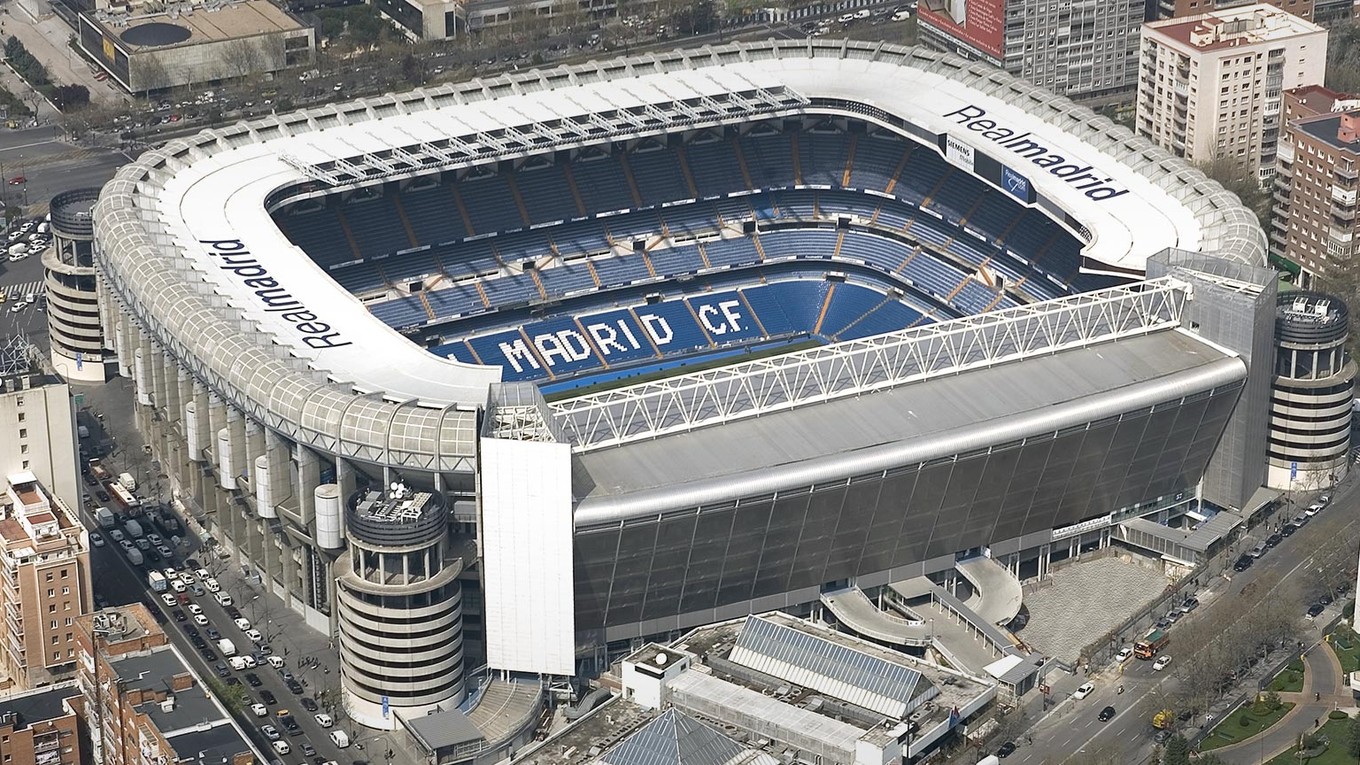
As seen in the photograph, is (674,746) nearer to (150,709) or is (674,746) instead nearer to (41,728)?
(150,709)

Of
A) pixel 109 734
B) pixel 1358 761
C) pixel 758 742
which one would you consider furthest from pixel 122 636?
pixel 1358 761

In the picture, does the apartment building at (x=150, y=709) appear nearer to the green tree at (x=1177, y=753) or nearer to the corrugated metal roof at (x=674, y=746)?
the corrugated metal roof at (x=674, y=746)

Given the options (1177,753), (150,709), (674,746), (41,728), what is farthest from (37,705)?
(1177,753)

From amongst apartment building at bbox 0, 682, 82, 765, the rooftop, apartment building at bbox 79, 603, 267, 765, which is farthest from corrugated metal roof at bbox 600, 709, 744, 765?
the rooftop

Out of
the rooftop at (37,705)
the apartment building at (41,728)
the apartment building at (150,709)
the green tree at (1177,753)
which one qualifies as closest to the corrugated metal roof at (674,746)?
the apartment building at (150,709)

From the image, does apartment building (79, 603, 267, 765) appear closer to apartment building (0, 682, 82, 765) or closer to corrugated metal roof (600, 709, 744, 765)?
apartment building (0, 682, 82, 765)

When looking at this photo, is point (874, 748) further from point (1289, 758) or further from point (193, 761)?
point (193, 761)
